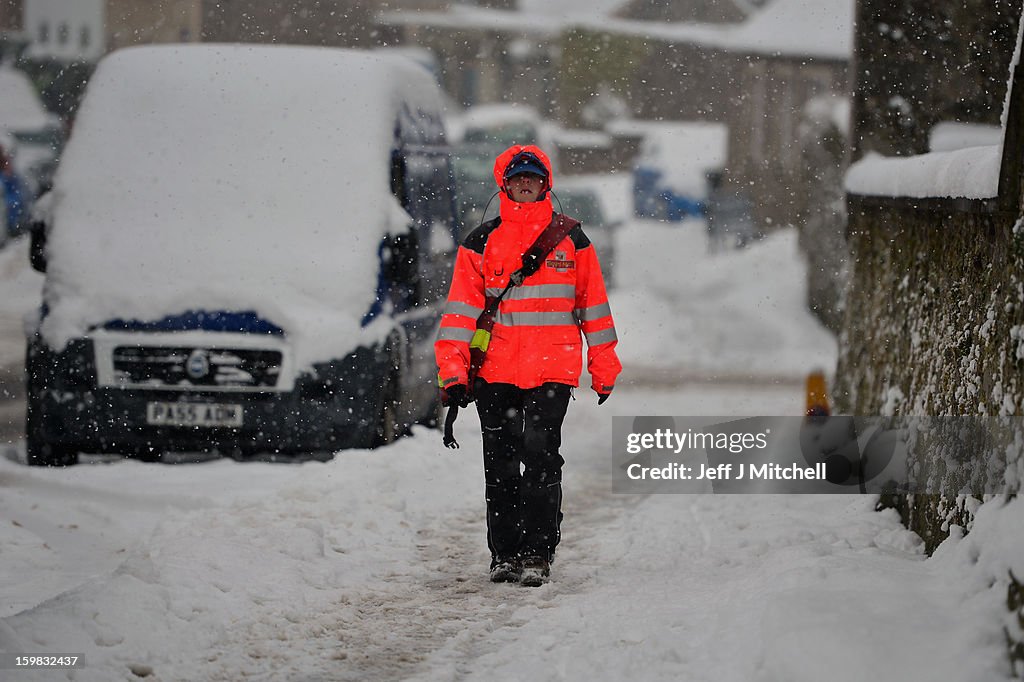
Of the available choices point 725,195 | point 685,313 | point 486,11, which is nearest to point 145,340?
point 685,313

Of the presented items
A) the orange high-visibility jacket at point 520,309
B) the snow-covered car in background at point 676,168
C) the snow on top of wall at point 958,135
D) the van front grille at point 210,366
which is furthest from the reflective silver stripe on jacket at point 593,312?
the snow-covered car in background at point 676,168

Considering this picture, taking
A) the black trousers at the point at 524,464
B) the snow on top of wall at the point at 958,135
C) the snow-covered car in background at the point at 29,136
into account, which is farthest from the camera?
the snow-covered car in background at the point at 29,136

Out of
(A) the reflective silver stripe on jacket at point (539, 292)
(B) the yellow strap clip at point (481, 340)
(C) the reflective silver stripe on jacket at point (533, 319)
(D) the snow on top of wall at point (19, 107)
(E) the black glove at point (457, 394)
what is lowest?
(E) the black glove at point (457, 394)

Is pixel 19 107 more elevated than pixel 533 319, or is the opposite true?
pixel 19 107

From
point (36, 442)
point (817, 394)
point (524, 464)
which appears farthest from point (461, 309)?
point (817, 394)

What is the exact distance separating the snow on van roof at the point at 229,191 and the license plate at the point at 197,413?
50 cm

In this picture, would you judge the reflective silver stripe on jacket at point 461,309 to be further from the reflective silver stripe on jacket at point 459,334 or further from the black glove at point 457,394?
the black glove at point 457,394

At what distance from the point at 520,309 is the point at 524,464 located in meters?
0.68

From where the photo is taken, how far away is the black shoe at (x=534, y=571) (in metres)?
5.86

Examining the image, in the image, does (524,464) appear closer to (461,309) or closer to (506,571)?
(506,571)

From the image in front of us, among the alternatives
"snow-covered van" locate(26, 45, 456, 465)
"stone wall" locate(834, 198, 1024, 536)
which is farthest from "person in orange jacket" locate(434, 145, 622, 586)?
"snow-covered van" locate(26, 45, 456, 465)

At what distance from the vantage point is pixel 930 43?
8.80 metres

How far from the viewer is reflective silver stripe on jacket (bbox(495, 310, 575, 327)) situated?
5777mm

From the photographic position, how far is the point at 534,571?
587 centimetres
